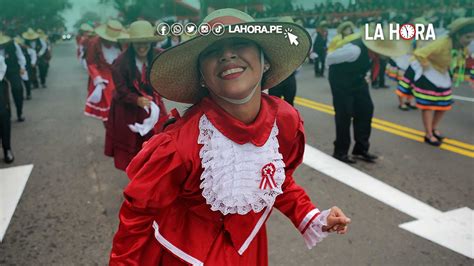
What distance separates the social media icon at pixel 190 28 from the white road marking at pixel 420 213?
2.73 m

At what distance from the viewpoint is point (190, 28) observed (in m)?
1.44

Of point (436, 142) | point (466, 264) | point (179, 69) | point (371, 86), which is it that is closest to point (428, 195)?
point (466, 264)

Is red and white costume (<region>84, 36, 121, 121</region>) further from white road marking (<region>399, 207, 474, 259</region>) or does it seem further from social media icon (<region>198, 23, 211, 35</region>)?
social media icon (<region>198, 23, 211, 35</region>)

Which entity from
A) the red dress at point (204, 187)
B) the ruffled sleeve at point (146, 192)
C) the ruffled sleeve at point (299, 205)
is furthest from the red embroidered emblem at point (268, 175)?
the ruffled sleeve at point (146, 192)

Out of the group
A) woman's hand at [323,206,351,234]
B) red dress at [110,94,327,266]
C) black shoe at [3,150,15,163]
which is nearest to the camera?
red dress at [110,94,327,266]

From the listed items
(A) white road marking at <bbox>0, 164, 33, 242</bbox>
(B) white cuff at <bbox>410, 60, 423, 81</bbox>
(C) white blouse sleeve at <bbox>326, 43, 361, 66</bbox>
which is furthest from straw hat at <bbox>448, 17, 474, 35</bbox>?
(A) white road marking at <bbox>0, 164, 33, 242</bbox>

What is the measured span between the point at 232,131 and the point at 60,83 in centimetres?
1346

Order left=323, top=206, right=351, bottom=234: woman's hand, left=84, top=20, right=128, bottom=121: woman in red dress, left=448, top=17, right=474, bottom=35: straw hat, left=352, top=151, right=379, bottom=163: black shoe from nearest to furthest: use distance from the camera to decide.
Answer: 1. left=323, top=206, right=351, bottom=234: woman's hand
2. left=448, top=17, right=474, bottom=35: straw hat
3. left=352, top=151, right=379, bottom=163: black shoe
4. left=84, top=20, right=128, bottom=121: woman in red dress

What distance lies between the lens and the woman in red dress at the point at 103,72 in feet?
18.6

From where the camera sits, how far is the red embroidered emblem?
1.59 metres

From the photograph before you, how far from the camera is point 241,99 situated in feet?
5.13

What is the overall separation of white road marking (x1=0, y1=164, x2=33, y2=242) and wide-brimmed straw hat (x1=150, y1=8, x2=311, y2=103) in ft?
8.72

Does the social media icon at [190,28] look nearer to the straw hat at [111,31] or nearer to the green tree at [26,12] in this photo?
the straw hat at [111,31]

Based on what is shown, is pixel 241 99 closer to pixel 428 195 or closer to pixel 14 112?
pixel 428 195
